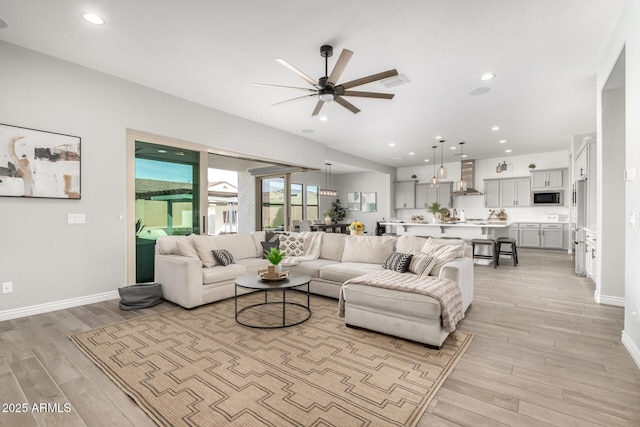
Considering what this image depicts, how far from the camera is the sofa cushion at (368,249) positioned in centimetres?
438

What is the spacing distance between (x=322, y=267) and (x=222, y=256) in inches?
58.0

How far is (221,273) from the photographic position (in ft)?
13.2

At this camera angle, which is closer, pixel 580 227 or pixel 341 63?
pixel 341 63

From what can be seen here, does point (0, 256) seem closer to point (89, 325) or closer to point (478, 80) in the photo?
point (89, 325)

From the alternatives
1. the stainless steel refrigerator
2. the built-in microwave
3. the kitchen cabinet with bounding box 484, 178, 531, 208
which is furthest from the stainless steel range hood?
the stainless steel refrigerator

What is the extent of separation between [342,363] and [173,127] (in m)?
4.33

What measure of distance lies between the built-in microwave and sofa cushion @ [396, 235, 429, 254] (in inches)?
294

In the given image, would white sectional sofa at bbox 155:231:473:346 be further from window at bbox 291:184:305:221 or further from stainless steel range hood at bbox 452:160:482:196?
stainless steel range hood at bbox 452:160:482:196

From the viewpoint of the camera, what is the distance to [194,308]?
12.2 feet

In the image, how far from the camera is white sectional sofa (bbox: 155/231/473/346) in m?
2.86

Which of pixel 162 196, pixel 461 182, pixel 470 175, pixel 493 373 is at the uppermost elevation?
pixel 470 175

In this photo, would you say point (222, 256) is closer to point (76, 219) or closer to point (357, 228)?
point (76, 219)

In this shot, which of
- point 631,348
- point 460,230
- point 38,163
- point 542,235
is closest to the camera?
point 631,348

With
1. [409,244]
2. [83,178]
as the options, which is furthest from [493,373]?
[83,178]
